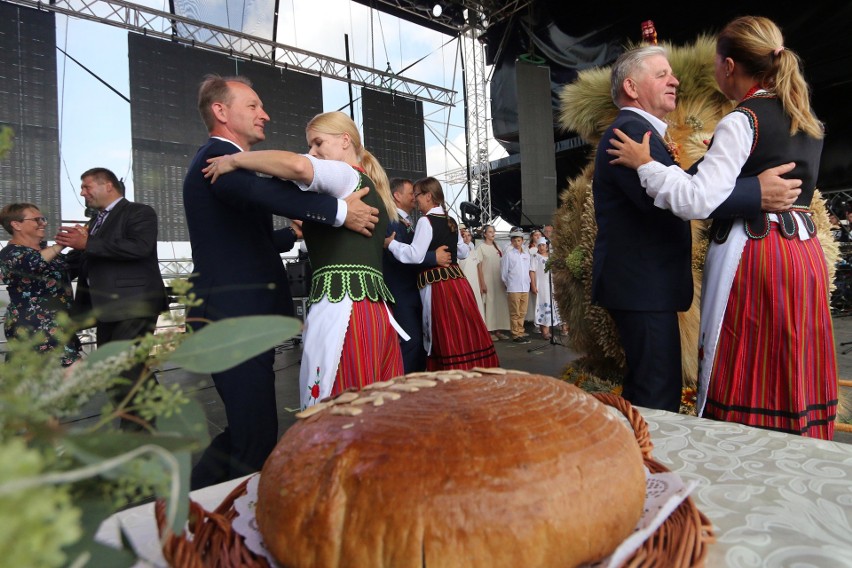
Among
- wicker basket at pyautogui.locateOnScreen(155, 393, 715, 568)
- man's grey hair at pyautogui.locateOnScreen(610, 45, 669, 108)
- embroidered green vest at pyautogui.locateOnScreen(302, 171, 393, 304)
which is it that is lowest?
wicker basket at pyautogui.locateOnScreen(155, 393, 715, 568)

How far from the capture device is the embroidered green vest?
4.36ft

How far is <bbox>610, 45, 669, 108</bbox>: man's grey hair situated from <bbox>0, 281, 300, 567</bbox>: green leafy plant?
1.54 metres

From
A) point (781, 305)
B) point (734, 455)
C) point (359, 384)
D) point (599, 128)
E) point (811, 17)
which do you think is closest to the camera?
point (734, 455)

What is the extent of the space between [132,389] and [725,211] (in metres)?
1.29

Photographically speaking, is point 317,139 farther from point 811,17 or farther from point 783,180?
point 811,17

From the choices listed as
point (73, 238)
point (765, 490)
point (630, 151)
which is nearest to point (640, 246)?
point (630, 151)

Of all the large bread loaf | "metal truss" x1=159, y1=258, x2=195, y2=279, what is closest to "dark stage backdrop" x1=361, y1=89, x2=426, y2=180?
"metal truss" x1=159, y1=258, x2=195, y2=279

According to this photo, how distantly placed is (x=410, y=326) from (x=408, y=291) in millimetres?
215

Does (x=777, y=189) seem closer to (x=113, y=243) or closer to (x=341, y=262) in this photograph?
(x=341, y=262)

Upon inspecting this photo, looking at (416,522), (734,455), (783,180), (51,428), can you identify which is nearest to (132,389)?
(51,428)

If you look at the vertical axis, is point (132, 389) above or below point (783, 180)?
below

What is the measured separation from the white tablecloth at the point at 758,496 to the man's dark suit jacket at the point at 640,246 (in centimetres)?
60

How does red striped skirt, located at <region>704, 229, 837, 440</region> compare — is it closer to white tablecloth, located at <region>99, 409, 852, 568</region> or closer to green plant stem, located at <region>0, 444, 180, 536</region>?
white tablecloth, located at <region>99, 409, 852, 568</region>

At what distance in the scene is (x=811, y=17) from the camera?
15.1 ft
